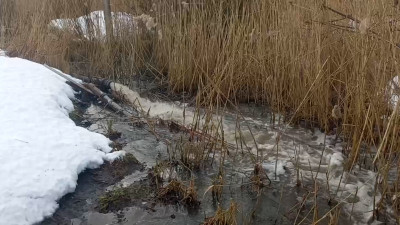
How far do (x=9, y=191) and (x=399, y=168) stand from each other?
7.95ft

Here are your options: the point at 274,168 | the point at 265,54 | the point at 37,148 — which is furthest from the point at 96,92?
the point at 274,168

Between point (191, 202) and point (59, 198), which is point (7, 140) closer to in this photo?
point (59, 198)

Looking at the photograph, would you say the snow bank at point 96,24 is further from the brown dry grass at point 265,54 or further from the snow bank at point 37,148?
the snow bank at point 37,148

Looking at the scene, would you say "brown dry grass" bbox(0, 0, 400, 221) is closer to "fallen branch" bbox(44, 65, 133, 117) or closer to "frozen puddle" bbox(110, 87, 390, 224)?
"frozen puddle" bbox(110, 87, 390, 224)

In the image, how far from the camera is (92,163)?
3600 millimetres

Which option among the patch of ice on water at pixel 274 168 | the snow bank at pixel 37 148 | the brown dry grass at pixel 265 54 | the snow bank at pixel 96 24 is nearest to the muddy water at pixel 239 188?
the patch of ice on water at pixel 274 168

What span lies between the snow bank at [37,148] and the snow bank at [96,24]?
1.29 metres

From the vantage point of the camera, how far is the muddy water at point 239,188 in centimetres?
303

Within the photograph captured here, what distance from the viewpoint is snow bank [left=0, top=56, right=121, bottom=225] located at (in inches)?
116

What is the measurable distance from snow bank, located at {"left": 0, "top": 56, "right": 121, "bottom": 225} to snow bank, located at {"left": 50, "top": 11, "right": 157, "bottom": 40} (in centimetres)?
129

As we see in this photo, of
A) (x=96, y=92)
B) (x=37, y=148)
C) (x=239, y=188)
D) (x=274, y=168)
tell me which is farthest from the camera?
(x=96, y=92)

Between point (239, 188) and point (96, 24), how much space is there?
3.73m

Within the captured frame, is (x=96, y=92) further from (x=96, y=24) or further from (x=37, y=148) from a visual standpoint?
(x=37, y=148)

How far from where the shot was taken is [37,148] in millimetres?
3525
